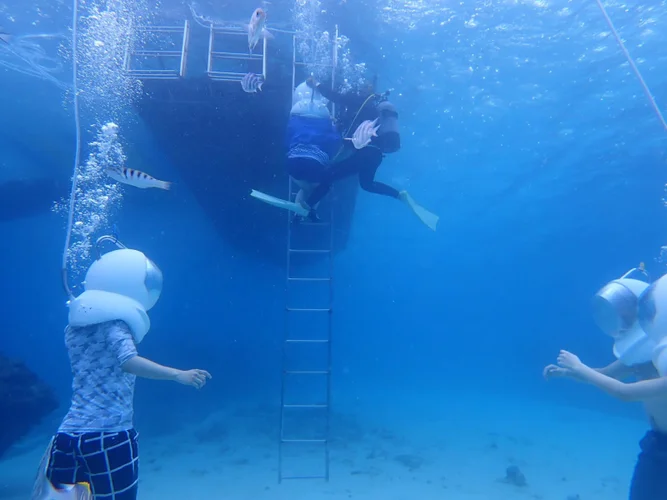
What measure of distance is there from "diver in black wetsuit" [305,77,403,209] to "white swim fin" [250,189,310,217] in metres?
0.19

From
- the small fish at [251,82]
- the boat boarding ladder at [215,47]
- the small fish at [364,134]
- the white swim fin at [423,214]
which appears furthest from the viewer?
the boat boarding ladder at [215,47]

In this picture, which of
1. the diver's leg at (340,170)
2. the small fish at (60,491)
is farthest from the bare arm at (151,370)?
the diver's leg at (340,170)

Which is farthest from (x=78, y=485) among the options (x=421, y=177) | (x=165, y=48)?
(x=421, y=177)

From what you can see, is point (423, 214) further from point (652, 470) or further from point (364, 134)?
point (652, 470)

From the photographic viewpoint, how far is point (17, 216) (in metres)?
19.7

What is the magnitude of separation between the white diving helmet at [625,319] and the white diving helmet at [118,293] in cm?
409

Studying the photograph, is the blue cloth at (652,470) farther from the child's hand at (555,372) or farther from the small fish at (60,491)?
the small fish at (60,491)

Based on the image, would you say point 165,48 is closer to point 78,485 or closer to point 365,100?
point 365,100

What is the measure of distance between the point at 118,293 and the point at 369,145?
5107 millimetres

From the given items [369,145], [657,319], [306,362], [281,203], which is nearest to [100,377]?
[657,319]

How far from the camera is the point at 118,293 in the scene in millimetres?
3709

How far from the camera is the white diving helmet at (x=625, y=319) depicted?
3.64 metres

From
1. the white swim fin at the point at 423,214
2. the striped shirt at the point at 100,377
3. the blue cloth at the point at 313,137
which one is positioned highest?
the blue cloth at the point at 313,137

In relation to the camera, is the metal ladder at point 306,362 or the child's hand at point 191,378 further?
the metal ladder at point 306,362
